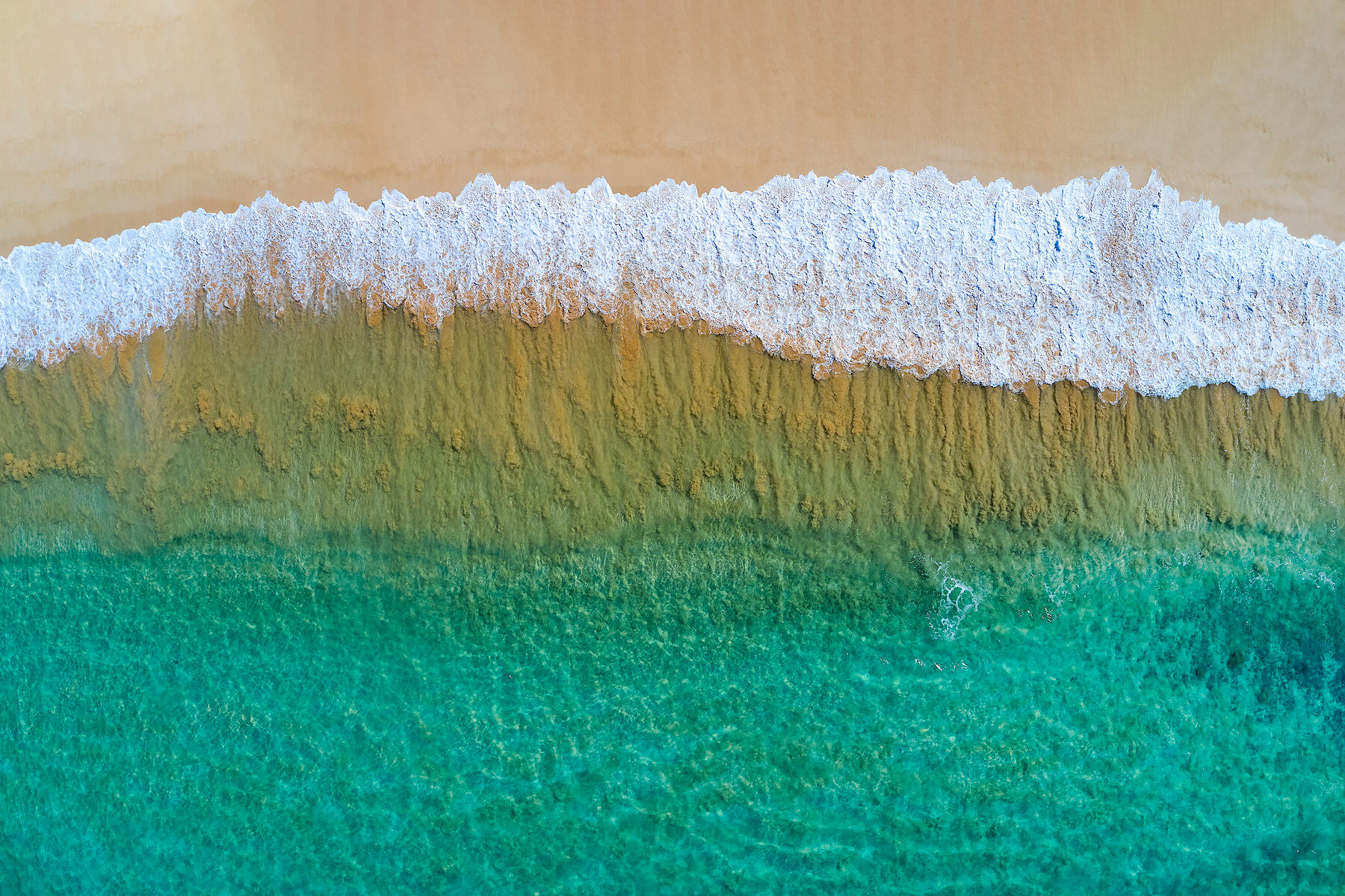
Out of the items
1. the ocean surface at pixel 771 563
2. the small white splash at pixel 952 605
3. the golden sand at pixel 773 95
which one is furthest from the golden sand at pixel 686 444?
the golden sand at pixel 773 95

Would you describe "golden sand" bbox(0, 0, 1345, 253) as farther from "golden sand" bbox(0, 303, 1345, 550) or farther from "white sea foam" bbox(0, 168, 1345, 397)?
"golden sand" bbox(0, 303, 1345, 550)

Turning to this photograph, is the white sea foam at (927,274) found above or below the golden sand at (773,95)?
below

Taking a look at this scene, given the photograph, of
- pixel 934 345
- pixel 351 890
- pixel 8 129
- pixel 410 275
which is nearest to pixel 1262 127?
pixel 934 345

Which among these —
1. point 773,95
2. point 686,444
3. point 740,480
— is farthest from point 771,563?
point 773,95

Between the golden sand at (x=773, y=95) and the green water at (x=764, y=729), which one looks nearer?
the green water at (x=764, y=729)

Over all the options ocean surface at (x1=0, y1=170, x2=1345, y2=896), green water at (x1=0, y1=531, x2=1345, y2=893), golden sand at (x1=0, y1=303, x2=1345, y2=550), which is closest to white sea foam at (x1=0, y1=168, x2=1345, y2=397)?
ocean surface at (x1=0, y1=170, x2=1345, y2=896)

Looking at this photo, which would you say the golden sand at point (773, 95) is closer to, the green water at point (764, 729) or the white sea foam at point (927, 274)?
the white sea foam at point (927, 274)
